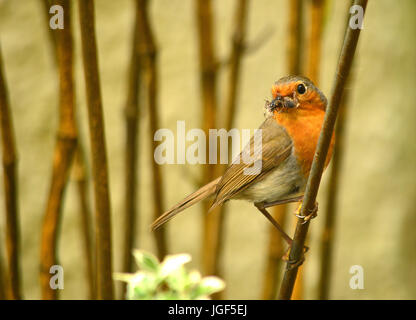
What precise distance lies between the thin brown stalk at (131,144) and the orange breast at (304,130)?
1.05 ft

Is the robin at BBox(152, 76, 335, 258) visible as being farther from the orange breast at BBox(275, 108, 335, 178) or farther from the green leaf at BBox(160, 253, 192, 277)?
the green leaf at BBox(160, 253, 192, 277)

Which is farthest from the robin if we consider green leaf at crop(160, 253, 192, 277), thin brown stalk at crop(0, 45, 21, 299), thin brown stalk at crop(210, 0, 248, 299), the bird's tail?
thin brown stalk at crop(0, 45, 21, 299)

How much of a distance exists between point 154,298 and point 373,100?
123cm

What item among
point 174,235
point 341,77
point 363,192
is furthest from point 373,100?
point 341,77

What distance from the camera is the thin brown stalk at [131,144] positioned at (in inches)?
36.8

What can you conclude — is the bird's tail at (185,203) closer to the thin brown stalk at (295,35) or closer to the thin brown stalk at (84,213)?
the thin brown stalk at (295,35)

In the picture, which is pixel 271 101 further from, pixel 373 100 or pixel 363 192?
pixel 363 192

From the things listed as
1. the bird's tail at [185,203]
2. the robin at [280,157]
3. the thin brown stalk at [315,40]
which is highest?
the thin brown stalk at [315,40]

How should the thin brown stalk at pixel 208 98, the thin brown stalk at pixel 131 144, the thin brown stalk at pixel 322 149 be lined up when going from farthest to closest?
the thin brown stalk at pixel 208 98
the thin brown stalk at pixel 131 144
the thin brown stalk at pixel 322 149

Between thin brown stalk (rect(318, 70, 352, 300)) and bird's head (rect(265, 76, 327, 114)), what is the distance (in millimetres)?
315

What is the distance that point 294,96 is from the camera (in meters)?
0.61

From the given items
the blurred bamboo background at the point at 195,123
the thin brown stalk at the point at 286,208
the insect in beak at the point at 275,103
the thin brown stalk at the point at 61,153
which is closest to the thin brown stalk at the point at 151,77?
the blurred bamboo background at the point at 195,123

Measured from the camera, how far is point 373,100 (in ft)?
5.79

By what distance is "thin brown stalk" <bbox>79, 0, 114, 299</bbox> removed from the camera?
0.63 meters
